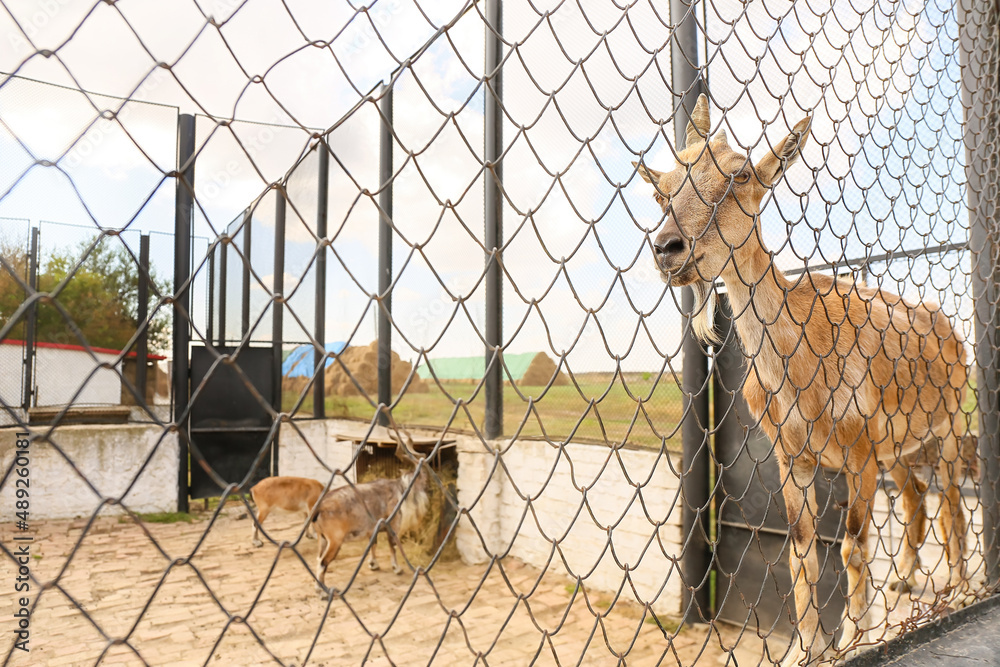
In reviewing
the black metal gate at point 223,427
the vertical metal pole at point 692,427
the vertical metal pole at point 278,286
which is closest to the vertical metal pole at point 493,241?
the vertical metal pole at point 692,427

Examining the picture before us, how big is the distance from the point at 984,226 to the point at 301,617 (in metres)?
4.77

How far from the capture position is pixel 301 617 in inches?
185

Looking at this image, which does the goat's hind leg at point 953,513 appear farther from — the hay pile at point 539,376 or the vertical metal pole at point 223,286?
the vertical metal pole at point 223,286

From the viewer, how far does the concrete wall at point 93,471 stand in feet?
25.0

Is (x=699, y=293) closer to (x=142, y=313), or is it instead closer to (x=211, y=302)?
(x=142, y=313)

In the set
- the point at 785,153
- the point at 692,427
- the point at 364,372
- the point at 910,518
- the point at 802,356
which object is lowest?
the point at 910,518

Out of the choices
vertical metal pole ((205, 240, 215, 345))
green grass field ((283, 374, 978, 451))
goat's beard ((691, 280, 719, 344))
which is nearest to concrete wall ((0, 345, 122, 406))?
vertical metal pole ((205, 240, 215, 345))

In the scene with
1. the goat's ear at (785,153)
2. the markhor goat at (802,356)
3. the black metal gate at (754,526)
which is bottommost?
the black metal gate at (754,526)

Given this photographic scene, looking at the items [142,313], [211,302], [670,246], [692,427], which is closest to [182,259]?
[142,313]

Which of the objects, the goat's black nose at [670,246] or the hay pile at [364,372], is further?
the hay pile at [364,372]

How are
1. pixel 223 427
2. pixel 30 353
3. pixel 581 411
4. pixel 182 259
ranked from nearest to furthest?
pixel 581 411 < pixel 30 353 < pixel 182 259 < pixel 223 427

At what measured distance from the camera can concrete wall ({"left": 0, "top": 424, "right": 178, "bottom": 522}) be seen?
25.0 ft

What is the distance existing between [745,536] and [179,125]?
7641 millimetres

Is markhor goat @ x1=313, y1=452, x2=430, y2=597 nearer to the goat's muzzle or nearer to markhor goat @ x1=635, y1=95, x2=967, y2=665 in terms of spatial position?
markhor goat @ x1=635, y1=95, x2=967, y2=665
